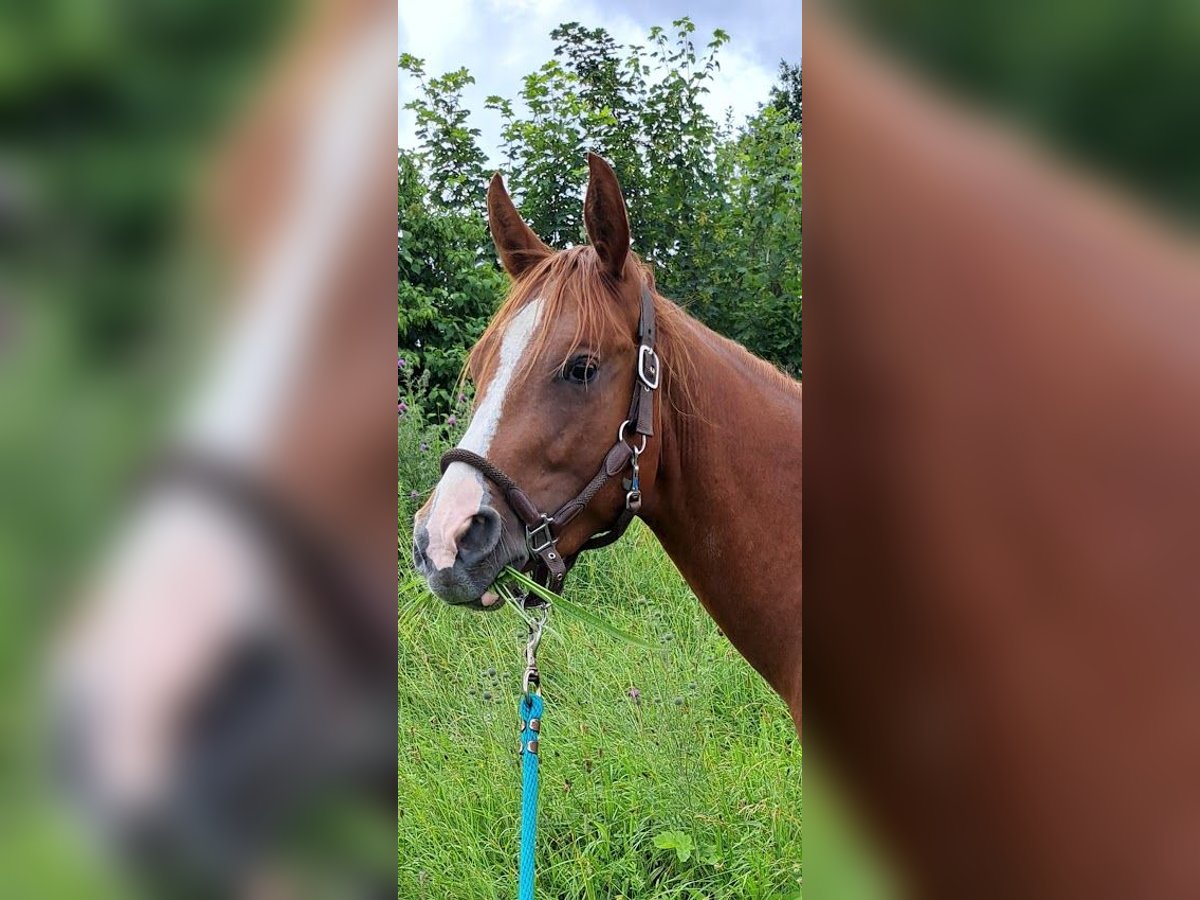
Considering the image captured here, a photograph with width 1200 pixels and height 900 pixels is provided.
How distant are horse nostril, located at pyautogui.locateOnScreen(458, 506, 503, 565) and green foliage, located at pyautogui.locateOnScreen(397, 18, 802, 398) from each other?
342mm

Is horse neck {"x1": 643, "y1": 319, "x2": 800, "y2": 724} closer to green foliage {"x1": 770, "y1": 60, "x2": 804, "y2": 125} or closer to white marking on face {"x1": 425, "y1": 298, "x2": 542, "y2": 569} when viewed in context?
white marking on face {"x1": 425, "y1": 298, "x2": 542, "y2": 569}

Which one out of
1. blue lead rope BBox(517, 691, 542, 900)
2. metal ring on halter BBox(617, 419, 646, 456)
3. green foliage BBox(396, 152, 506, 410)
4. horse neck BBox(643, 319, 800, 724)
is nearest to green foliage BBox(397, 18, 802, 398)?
green foliage BBox(396, 152, 506, 410)

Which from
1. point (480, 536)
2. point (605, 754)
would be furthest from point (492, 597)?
point (605, 754)

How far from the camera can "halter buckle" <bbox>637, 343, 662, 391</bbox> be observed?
1.42 metres

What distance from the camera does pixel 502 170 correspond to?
150cm
